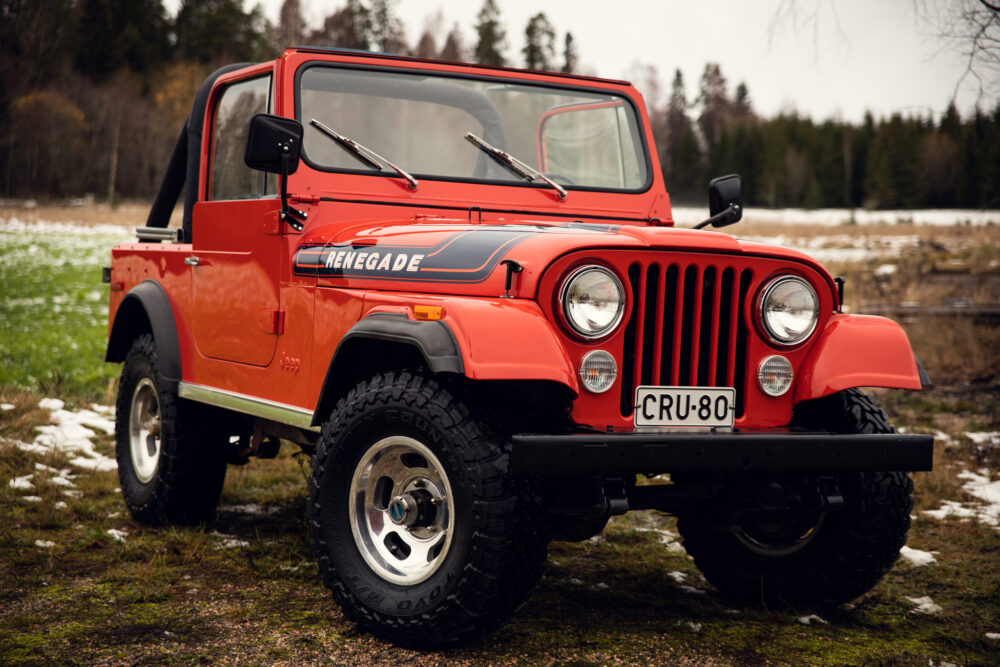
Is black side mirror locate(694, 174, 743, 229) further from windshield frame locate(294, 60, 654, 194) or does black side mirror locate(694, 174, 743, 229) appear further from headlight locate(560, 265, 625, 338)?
headlight locate(560, 265, 625, 338)

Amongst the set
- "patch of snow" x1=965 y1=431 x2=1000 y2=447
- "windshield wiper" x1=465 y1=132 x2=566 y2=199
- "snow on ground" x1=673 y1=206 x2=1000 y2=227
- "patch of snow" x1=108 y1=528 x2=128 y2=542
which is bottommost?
"patch of snow" x1=108 y1=528 x2=128 y2=542

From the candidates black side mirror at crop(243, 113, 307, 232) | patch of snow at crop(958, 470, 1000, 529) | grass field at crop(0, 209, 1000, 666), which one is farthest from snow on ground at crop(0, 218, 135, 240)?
black side mirror at crop(243, 113, 307, 232)

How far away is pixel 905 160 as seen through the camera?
140ft

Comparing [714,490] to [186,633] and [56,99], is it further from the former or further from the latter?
[56,99]

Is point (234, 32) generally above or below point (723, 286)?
above

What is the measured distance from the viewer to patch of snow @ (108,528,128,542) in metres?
4.59

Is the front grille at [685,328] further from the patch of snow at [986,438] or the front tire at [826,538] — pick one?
the patch of snow at [986,438]

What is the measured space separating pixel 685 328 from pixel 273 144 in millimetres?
1686

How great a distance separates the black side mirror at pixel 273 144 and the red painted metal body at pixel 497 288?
0.28 m

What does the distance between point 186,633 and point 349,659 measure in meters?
0.64

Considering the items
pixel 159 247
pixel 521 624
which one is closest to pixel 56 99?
pixel 159 247

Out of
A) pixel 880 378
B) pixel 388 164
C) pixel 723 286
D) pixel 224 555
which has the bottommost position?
pixel 224 555

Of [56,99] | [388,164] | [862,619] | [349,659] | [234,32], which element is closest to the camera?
[349,659]

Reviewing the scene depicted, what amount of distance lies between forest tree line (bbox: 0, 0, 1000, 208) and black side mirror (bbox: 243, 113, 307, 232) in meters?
23.1
